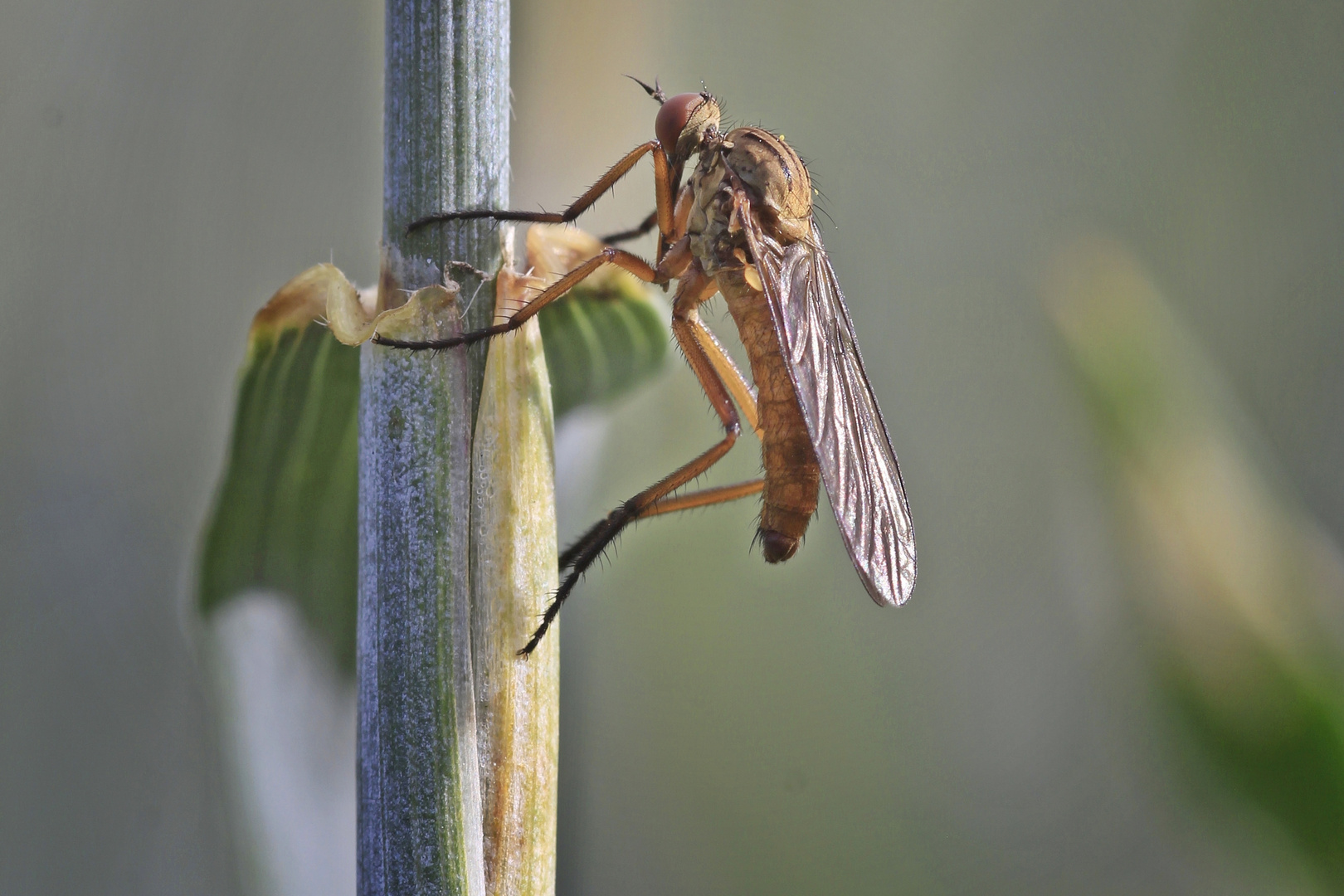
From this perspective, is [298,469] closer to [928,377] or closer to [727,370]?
[727,370]

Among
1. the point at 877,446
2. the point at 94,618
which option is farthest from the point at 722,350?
the point at 94,618

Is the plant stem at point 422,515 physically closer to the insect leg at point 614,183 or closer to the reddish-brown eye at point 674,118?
the insect leg at point 614,183

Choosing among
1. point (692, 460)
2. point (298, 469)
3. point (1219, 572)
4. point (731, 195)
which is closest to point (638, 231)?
point (731, 195)

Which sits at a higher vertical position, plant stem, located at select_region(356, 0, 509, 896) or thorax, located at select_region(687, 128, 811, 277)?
thorax, located at select_region(687, 128, 811, 277)

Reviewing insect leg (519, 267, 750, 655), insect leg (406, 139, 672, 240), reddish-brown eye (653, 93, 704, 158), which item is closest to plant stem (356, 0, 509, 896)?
insect leg (406, 139, 672, 240)

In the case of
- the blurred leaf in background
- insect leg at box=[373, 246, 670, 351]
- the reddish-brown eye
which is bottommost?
the blurred leaf in background

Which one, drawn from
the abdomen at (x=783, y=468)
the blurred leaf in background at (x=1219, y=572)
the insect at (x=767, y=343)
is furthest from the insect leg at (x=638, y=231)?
the blurred leaf in background at (x=1219, y=572)

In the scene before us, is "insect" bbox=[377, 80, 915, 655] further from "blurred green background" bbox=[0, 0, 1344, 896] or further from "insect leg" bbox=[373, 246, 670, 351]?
"blurred green background" bbox=[0, 0, 1344, 896]

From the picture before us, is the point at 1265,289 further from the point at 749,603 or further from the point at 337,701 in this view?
the point at 337,701
